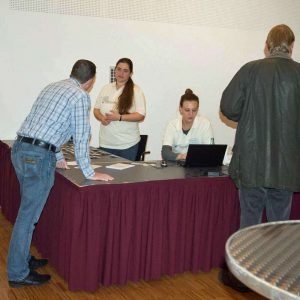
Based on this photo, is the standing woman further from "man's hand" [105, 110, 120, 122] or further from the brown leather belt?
the brown leather belt

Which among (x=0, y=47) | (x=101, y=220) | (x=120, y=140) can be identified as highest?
(x=0, y=47)

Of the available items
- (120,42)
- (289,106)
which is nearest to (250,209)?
(289,106)

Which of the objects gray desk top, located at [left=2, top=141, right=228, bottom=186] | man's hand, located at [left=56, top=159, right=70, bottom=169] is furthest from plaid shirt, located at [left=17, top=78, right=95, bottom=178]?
man's hand, located at [left=56, top=159, right=70, bottom=169]

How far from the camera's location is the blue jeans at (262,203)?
2.52 metres

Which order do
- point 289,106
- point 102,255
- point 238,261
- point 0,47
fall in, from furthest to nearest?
point 0,47 → point 102,255 → point 289,106 → point 238,261

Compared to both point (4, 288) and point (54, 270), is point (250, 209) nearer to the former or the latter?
point (54, 270)

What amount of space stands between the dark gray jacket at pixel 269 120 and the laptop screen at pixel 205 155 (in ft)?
1.65

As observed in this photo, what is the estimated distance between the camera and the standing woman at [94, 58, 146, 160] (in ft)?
12.3

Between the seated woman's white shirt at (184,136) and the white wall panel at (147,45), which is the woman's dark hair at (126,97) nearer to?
the seated woman's white shirt at (184,136)

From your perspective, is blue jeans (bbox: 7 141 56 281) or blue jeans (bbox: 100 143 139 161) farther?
blue jeans (bbox: 100 143 139 161)

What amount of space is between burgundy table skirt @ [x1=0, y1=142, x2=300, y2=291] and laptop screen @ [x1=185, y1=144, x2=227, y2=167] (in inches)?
10.3

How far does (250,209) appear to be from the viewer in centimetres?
255

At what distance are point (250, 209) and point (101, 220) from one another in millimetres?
887

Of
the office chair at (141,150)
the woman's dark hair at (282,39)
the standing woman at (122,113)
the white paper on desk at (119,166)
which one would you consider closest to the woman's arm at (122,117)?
the standing woman at (122,113)
